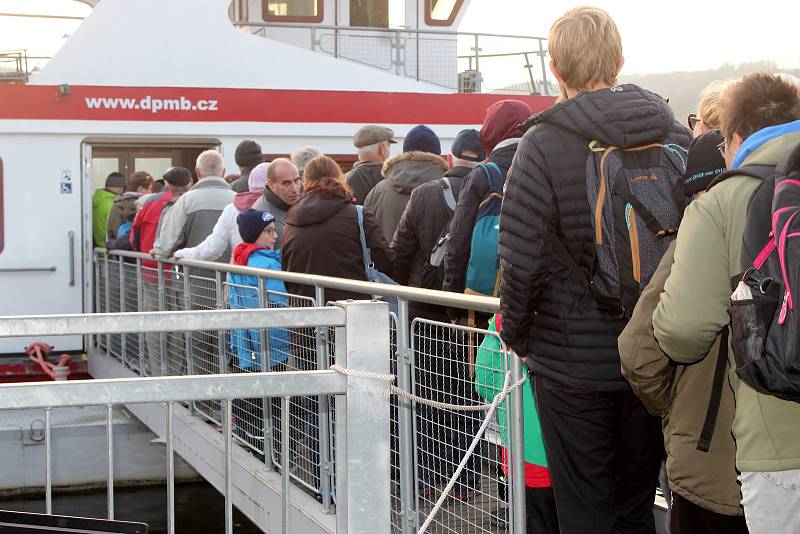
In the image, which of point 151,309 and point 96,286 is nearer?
point 151,309

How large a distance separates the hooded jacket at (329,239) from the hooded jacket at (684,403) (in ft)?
9.37

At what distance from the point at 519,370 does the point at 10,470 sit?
23.1 ft

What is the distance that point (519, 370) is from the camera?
11.5ft

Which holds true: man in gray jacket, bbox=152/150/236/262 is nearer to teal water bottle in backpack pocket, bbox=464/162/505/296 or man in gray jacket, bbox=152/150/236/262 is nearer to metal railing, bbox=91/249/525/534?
metal railing, bbox=91/249/525/534

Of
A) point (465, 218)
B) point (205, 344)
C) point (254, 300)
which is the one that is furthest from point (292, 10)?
point (465, 218)

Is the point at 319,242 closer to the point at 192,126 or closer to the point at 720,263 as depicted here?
the point at 720,263

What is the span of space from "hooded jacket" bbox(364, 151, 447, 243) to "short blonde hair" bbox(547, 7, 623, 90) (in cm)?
293

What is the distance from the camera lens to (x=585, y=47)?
10.4 feet

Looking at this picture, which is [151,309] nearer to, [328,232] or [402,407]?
[328,232]

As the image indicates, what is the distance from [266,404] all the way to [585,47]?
311 centimetres

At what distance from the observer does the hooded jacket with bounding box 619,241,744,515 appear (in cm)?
271

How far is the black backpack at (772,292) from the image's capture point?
88.4 inches

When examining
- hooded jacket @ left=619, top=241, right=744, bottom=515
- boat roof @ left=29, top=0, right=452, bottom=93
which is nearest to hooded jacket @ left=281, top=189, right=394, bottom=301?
hooded jacket @ left=619, top=241, right=744, bottom=515

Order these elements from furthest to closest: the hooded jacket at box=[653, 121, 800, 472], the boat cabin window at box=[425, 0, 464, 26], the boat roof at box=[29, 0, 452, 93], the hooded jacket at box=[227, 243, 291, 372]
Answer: the boat cabin window at box=[425, 0, 464, 26]
the boat roof at box=[29, 0, 452, 93]
the hooded jacket at box=[227, 243, 291, 372]
the hooded jacket at box=[653, 121, 800, 472]
